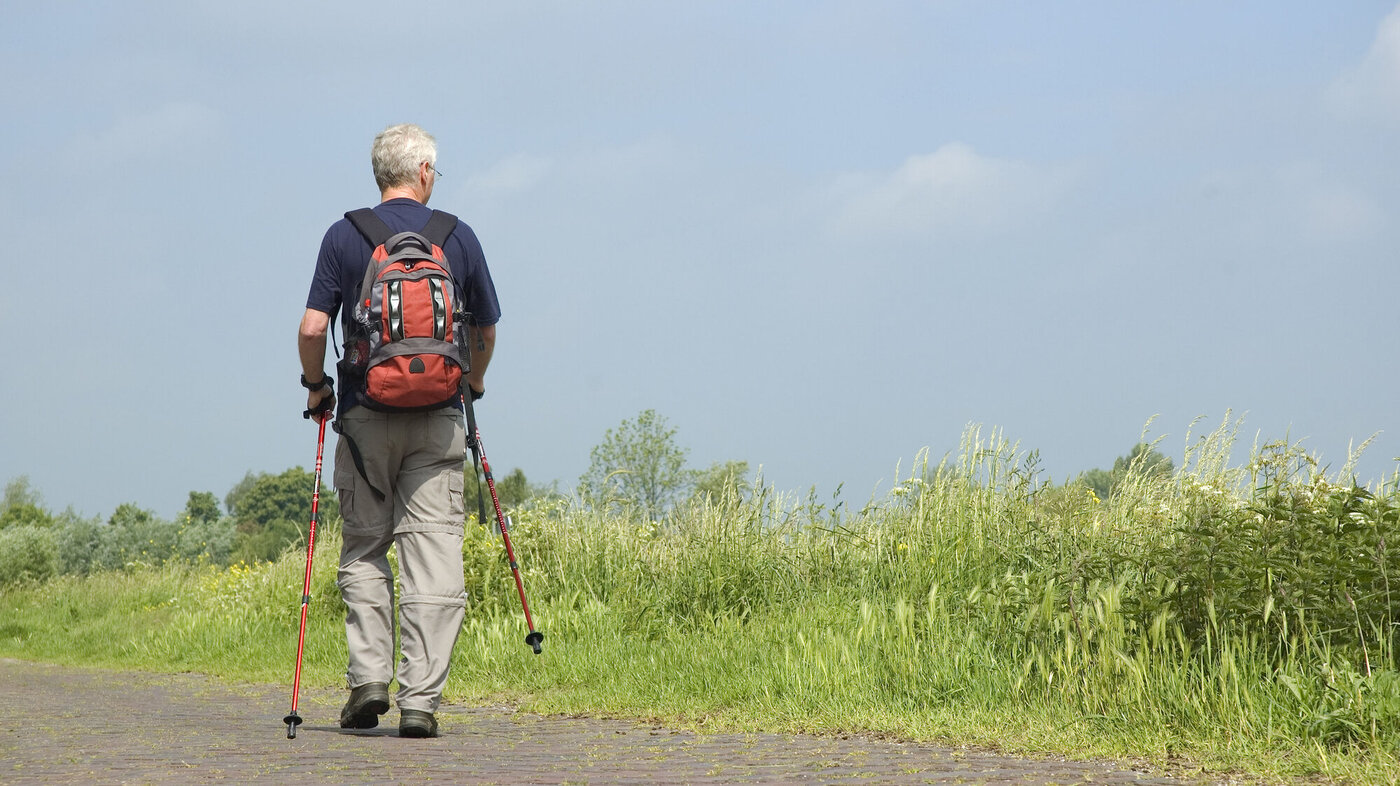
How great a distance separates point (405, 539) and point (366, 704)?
27.7 inches

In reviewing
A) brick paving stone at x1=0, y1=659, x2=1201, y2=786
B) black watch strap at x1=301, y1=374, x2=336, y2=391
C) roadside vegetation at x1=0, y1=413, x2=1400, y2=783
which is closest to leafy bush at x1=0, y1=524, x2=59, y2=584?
roadside vegetation at x1=0, y1=413, x2=1400, y2=783

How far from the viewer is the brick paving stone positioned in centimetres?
404

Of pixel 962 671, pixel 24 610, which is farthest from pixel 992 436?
pixel 24 610

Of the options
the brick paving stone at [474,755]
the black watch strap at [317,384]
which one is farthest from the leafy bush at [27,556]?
the black watch strap at [317,384]

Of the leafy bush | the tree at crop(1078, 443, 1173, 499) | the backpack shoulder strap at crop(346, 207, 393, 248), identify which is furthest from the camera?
the leafy bush

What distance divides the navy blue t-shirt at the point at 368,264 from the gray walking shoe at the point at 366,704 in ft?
3.88

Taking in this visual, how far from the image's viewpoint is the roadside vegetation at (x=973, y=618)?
4.71 m

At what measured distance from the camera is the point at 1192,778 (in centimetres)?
401

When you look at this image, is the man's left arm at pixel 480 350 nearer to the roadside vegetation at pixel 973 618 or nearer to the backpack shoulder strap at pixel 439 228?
the backpack shoulder strap at pixel 439 228

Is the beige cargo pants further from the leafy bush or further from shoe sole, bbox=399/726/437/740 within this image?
the leafy bush

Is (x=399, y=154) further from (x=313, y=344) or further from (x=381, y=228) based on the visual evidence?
(x=313, y=344)

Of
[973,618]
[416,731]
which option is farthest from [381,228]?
[973,618]

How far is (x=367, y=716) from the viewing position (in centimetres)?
525

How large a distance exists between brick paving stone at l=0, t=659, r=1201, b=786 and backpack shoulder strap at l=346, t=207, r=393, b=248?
208cm
